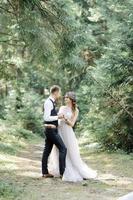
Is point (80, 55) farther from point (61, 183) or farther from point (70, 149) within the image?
point (61, 183)

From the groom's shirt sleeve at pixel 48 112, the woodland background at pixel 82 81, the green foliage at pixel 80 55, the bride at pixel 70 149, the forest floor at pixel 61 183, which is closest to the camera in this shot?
the forest floor at pixel 61 183

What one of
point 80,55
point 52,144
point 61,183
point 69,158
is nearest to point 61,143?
point 52,144

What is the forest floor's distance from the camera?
893 cm

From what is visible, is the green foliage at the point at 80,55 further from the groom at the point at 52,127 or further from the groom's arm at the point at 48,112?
the groom's arm at the point at 48,112

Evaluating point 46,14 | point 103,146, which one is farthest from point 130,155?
point 46,14

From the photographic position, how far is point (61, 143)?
1095 cm

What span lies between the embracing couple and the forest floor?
0.30 metres

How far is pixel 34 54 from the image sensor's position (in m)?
12.7

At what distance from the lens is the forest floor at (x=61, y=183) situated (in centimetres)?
893

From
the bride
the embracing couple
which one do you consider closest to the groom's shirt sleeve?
the embracing couple

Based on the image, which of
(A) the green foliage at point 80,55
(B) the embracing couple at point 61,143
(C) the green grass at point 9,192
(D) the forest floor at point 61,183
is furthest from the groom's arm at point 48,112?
(C) the green grass at point 9,192

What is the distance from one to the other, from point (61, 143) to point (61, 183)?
935 millimetres

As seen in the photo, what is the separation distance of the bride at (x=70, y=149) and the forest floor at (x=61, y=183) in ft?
1.10

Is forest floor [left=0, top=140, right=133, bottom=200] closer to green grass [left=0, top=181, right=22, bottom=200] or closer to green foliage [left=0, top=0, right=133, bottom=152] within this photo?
green grass [left=0, top=181, right=22, bottom=200]
